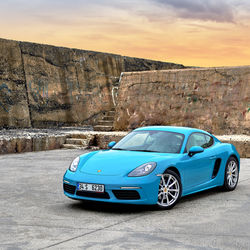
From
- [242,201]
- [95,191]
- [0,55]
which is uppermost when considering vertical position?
[0,55]

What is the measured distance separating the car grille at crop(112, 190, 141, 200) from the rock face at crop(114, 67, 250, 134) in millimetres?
9437

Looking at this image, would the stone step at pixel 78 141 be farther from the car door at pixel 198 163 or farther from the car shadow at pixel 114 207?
the car shadow at pixel 114 207

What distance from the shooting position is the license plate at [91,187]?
239 inches

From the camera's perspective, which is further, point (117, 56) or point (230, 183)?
point (117, 56)

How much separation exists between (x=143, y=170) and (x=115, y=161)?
49cm

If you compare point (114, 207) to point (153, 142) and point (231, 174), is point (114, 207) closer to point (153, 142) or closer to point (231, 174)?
point (153, 142)

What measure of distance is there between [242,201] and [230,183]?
3.15 ft

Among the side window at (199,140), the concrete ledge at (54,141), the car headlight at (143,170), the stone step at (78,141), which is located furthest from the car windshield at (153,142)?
the stone step at (78,141)

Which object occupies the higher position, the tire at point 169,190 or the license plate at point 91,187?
the license plate at point 91,187

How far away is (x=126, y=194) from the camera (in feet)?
19.8

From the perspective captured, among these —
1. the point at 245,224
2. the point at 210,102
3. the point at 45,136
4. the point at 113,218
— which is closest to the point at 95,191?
the point at 113,218

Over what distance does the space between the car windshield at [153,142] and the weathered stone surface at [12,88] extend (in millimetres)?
10709

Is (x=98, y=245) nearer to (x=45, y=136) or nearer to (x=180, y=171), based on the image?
(x=180, y=171)

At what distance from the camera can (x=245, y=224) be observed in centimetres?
544
